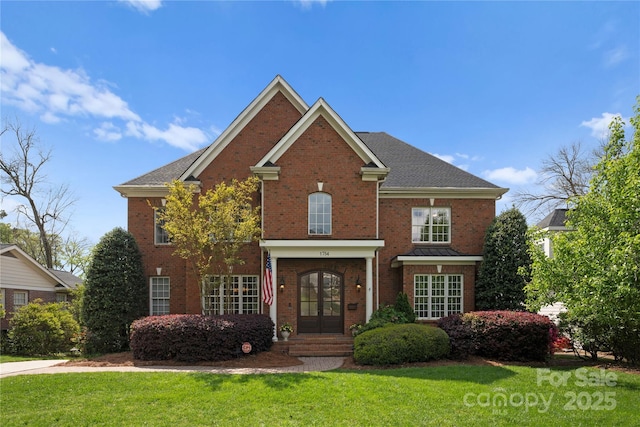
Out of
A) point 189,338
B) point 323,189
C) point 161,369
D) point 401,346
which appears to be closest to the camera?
point 161,369

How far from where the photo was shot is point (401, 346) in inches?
472

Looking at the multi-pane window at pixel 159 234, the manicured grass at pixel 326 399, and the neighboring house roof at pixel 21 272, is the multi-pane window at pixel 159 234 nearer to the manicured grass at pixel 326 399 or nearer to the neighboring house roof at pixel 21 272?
the manicured grass at pixel 326 399

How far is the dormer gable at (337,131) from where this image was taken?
1541 centimetres

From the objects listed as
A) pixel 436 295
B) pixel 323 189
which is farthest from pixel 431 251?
pixel 323 189

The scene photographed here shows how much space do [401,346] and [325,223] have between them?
5636 millimetres

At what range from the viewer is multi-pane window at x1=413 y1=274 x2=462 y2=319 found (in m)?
16.7

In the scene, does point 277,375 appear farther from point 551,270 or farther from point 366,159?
Answer: point 366,159

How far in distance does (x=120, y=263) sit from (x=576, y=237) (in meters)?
15.3

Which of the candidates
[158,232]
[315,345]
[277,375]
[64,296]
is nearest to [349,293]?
[315,345]

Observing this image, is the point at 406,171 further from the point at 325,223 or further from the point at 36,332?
the point at 36,332

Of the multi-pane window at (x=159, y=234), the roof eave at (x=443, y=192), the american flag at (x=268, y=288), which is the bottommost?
the american flag at (x=268, y=288)

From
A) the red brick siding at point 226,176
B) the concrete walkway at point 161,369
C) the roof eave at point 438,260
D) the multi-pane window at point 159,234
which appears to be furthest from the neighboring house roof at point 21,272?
the roof eave at point 438,260

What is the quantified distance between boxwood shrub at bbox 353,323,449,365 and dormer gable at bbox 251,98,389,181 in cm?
597

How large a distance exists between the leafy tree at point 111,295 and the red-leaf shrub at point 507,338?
1183 centimetres
